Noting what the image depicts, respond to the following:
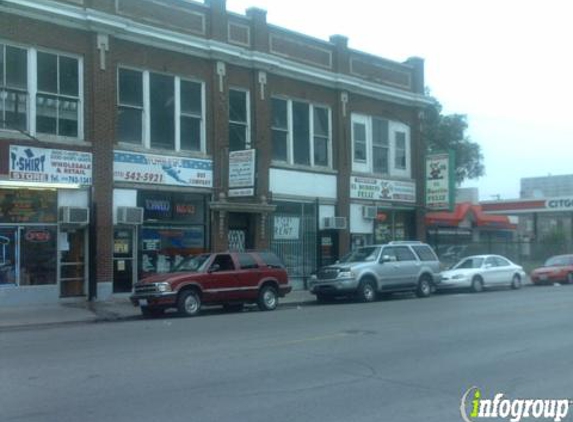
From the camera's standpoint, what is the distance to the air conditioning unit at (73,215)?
20781mm

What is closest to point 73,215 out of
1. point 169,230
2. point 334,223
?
point 169,230

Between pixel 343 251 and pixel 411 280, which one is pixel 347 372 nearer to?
pixel 411 280

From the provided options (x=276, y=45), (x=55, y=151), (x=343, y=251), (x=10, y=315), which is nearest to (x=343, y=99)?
(x=276, y=45)

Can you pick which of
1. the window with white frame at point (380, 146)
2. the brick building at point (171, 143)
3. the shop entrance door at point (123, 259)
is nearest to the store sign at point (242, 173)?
the brick building at point (171, 143)

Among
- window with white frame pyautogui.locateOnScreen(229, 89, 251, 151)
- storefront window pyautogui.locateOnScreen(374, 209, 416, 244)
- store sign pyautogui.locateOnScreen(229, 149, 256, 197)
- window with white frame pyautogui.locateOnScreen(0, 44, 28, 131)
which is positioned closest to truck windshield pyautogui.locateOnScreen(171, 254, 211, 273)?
store sign pyautogui.locateOnScreen(229, 149, 256, 197)

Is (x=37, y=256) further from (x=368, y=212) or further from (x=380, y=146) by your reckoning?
(x=380, y=146)

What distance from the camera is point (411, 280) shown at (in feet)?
81.1

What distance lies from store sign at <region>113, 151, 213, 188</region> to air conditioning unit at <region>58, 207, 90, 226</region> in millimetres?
1642

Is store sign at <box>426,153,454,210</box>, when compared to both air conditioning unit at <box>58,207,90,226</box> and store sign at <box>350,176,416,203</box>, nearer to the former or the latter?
store sign at <box>350,176,416,203</box>

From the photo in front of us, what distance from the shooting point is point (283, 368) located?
10.4m

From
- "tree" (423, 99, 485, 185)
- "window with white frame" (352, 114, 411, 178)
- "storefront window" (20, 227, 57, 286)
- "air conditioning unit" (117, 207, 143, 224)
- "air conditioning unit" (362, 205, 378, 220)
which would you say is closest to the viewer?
"storefront window" (20, 227, 57, 286)

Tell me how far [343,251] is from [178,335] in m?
15.4

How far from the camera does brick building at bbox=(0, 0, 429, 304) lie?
20641 mm

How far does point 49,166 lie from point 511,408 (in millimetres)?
15969
